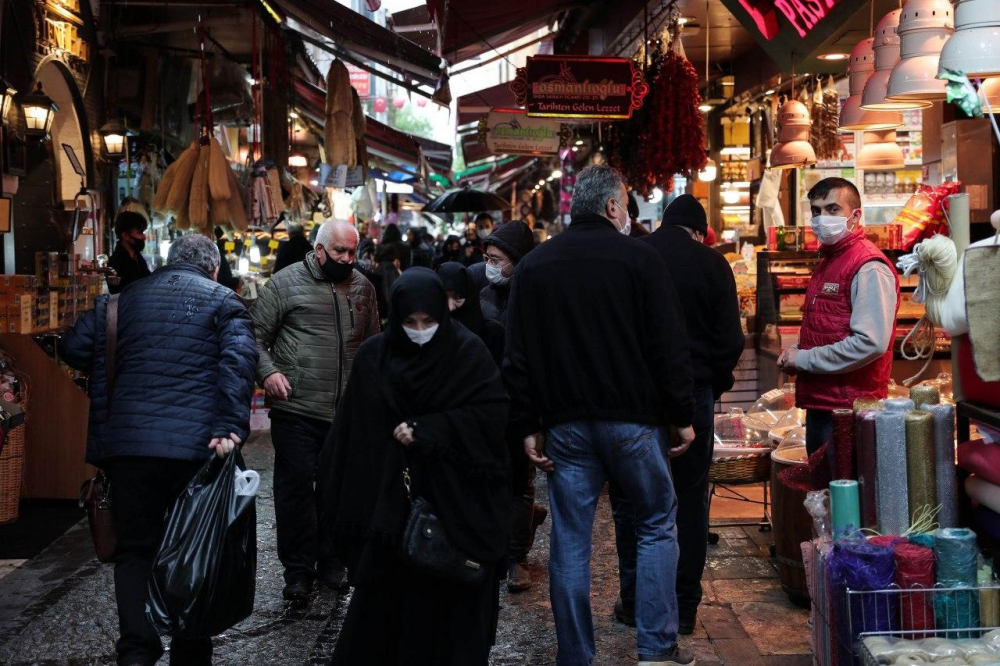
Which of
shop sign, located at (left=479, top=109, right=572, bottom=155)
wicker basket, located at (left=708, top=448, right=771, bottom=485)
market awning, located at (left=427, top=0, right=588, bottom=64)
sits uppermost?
market awning, located at (left=427, top=0, right=588, bottom=64)

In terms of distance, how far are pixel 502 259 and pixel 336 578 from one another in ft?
6.90

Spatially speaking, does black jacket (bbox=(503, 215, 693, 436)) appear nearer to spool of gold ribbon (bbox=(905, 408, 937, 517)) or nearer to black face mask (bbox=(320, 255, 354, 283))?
spool of gold ribbon (bbox=(905, 408, 937, 517))

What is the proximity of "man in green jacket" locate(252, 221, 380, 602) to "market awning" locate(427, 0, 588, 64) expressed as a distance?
5.26 m

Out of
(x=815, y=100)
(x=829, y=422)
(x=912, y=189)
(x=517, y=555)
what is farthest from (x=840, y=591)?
(x=912, y=189)

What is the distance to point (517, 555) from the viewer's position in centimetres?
644

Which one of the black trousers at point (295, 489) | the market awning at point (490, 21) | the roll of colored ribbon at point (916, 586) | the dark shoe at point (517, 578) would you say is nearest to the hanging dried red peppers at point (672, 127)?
the market awning at point (490, 21)

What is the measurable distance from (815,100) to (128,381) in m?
6.88

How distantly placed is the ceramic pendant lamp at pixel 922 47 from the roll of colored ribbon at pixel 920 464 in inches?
58.6

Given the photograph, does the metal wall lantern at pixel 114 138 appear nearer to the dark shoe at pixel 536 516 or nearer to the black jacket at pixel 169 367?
the dark shoe at pixel 536 516

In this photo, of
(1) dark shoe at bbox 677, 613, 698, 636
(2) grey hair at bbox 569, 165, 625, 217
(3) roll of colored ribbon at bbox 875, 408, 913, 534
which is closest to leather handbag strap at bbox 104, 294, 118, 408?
(2) grey hair at bbox 569, 165, 625, 217

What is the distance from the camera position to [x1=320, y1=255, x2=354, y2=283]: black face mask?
6.44 m

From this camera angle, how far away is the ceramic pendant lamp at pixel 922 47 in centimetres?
452

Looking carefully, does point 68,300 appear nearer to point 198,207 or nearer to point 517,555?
point 198,207

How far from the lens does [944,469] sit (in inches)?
148
